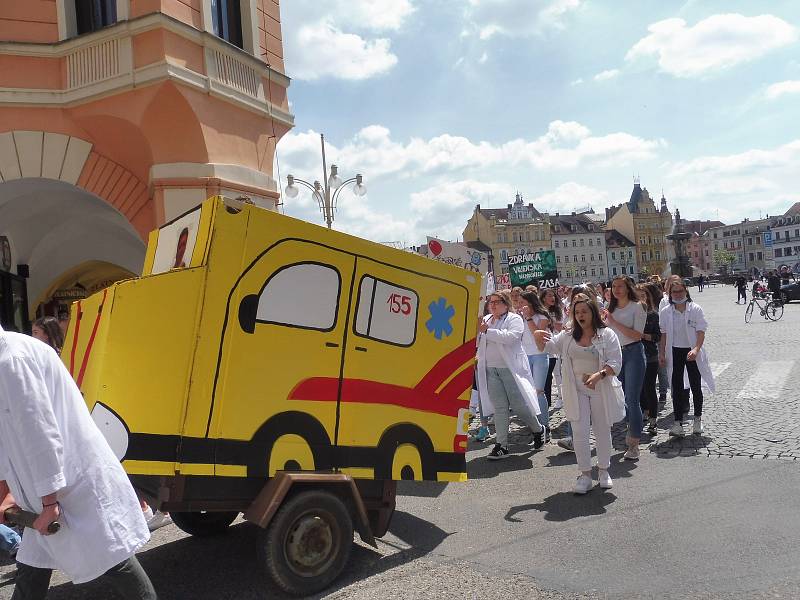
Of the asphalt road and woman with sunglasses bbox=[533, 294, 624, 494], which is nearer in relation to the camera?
the asphalt road

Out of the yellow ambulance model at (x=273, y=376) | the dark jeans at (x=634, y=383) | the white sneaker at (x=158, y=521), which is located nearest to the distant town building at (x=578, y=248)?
the dark jeans at (x=634, y=383)

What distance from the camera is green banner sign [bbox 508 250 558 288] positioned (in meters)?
16.7

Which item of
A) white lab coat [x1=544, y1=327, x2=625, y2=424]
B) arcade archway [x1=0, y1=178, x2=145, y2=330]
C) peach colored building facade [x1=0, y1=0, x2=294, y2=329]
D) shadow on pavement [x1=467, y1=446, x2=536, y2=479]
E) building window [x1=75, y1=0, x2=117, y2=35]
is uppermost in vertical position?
building window [x1=75, y1=0, x2=117, y2=35]

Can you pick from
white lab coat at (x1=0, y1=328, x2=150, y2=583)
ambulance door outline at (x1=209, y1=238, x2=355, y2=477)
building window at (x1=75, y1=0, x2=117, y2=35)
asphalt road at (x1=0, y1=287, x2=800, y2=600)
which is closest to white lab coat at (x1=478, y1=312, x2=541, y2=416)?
asphalt road at (x1=0, y1=287, x2=800, y2=600)

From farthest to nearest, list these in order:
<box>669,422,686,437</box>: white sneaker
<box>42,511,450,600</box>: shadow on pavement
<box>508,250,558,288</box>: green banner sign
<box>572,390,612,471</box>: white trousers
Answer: <box>508,250,558,288</box>: green banner sign
<box>669,422,686,437</box>: white sneaker
<box>572,390,612,471</box>: white trousers
<box>42,511,450,600</box>: shadow on pavement

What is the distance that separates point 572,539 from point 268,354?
256 cm

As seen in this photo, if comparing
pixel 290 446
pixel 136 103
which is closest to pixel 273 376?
pixel 290 446

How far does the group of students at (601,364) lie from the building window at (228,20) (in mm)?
6696

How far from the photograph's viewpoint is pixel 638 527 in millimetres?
4836

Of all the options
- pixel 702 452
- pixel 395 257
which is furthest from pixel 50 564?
pixel 702 452

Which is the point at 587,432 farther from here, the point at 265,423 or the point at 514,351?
the point at 265,423

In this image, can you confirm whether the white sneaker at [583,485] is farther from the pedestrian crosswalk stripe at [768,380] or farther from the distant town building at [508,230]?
the distant town building at [508,230]

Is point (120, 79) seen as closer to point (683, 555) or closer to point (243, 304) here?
point (243, 304)

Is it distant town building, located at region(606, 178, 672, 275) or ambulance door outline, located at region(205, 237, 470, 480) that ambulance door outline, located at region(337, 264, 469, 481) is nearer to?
ambulance door outline, located at region(205, 237, 470, 480)
